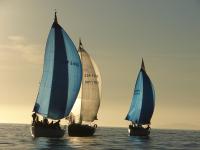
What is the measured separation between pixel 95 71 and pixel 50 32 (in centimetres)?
1284

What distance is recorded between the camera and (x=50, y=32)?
262 feet

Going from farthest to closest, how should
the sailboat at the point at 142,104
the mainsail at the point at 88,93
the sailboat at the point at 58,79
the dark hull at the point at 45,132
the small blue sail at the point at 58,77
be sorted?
the sailboat at the point at 142,104 < the mainsail at the point at 88,93 < the small blue sail at the point at 58,77 < the sailboat at the point at 58,79 < the dark hull at the point at 45,132

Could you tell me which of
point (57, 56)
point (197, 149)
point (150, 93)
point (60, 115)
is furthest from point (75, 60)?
point (150, 93)

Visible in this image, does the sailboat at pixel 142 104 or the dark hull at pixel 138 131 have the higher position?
the sailboat at pixel 142 104

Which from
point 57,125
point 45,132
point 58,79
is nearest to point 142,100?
point 58,79

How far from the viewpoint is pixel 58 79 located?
78188mm

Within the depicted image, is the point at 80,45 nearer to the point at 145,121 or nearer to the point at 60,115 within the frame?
the point at 60,115

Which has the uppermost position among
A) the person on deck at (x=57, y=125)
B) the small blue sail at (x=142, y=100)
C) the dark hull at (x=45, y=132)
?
the small blue sail at (x=142, y=100)

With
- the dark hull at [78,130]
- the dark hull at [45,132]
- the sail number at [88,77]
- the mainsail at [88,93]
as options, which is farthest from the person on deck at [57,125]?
the sail number at [88,77]

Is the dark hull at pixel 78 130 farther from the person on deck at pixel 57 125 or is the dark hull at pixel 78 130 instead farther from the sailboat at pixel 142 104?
the sailboat at pixel 142 104

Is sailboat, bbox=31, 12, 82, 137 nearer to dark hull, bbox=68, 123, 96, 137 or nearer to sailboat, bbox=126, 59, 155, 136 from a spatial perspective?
dark hull, bbox=68, 123, 96, 137

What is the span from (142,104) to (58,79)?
1399 inches

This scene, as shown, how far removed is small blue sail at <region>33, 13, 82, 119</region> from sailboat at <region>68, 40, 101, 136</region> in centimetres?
898

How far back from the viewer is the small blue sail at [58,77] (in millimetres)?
77688
